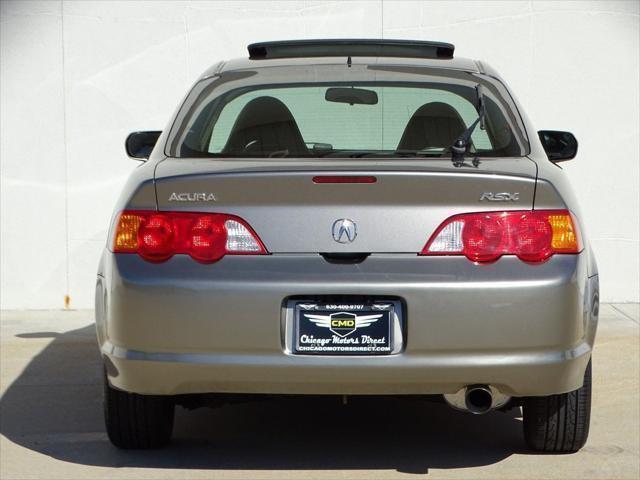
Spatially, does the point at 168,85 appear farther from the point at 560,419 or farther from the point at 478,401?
the point at 478,401

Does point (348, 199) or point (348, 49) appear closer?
point (348, 199)

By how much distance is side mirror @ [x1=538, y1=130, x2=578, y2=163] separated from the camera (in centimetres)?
566

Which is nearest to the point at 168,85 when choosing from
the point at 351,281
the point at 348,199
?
the point at 348,199

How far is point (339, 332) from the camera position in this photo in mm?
4387

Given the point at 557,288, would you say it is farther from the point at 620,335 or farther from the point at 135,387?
the point at 620,335

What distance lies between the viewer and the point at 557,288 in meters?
4.39

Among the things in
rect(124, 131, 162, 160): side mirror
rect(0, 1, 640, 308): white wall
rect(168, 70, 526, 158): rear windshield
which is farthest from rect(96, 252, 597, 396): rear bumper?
rect(0, 1, 640, 308): white wall

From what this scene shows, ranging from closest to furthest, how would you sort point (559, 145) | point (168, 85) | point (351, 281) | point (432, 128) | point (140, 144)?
point (351, 281) < point (432, 128) < point (559, 145) < point (140, 144) < point (168, 85)

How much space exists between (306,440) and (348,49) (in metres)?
1.74

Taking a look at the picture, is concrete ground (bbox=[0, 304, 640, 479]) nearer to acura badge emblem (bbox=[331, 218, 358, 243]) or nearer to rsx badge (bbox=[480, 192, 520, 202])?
acura badge emblem (bbox=[331, 218, 358, 243])

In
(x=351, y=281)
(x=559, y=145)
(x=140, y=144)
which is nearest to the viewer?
(x=351, y=281)

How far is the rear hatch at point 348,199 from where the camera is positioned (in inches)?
172

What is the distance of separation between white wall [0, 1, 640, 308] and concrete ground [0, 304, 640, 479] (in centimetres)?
261

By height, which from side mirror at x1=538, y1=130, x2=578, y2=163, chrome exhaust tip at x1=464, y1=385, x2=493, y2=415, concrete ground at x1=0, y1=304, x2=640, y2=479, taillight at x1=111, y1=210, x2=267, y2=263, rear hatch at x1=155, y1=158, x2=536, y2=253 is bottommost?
concrete ground at x1=0, y1=304, x2=640, y2=479
